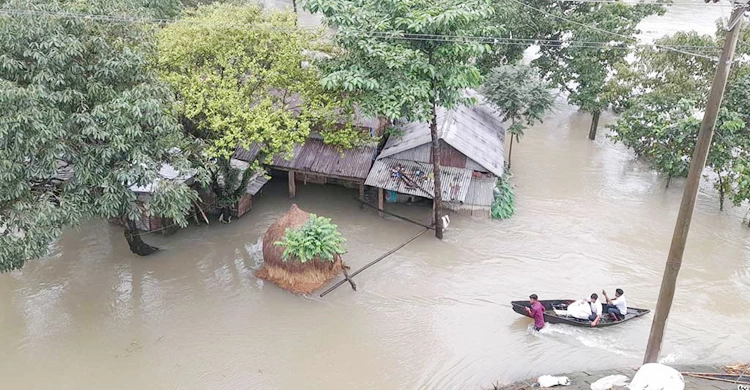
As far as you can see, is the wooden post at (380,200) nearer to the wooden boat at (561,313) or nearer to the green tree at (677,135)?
the wooden boat at (561,313)

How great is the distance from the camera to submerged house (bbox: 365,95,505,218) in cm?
1731

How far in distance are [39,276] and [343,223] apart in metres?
8.94

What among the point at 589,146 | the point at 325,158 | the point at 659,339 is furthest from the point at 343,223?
the point at 589,146

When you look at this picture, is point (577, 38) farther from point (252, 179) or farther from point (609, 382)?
point (609, 382)

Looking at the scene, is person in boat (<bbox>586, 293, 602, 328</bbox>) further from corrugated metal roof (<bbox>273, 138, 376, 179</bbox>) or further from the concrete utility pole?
corrugated metal roof (<bbox>273, 138, 376, 179</bbox>)

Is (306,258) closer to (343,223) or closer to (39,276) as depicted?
(343,223)

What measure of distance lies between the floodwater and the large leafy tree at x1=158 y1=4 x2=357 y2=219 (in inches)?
147

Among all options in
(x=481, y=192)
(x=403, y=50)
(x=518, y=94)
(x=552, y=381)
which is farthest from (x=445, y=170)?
(x=552, y=381)

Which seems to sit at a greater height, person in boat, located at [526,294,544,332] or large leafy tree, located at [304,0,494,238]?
large leafy tree, located at [304,0,494,238]

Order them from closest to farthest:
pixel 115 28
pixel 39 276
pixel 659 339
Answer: pixel 659 339 < pixel 115 28 < pixel 39 276

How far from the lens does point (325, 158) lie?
17.9m

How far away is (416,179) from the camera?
57.5ft

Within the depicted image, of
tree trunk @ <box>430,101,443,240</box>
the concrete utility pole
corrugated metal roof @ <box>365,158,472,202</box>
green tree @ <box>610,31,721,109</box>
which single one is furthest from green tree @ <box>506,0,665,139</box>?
the concrete utility pole

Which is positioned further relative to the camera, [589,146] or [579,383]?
[589,146]
